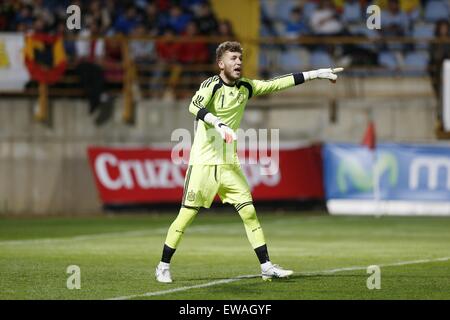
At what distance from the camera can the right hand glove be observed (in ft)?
35.6

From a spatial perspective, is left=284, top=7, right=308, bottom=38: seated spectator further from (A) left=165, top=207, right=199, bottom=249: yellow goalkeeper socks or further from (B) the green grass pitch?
(A) left=165, top=207, right=199, bottom=249: yellow goalkeeper socks

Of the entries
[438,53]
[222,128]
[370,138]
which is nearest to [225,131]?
[222,128]

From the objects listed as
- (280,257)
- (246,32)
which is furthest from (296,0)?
(280,257)

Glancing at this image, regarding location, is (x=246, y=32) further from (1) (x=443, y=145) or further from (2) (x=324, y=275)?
(2) (x=324, y=275)

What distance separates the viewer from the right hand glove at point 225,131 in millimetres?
10840

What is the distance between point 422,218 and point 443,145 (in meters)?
2.00

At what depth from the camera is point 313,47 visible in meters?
26.6

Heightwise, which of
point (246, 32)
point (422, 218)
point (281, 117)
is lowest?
point (422, 218)

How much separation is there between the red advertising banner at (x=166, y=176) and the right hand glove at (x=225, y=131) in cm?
1323

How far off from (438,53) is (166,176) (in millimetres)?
6687

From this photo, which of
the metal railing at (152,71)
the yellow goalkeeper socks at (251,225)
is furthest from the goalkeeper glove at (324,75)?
the metal railing at (152,71)
